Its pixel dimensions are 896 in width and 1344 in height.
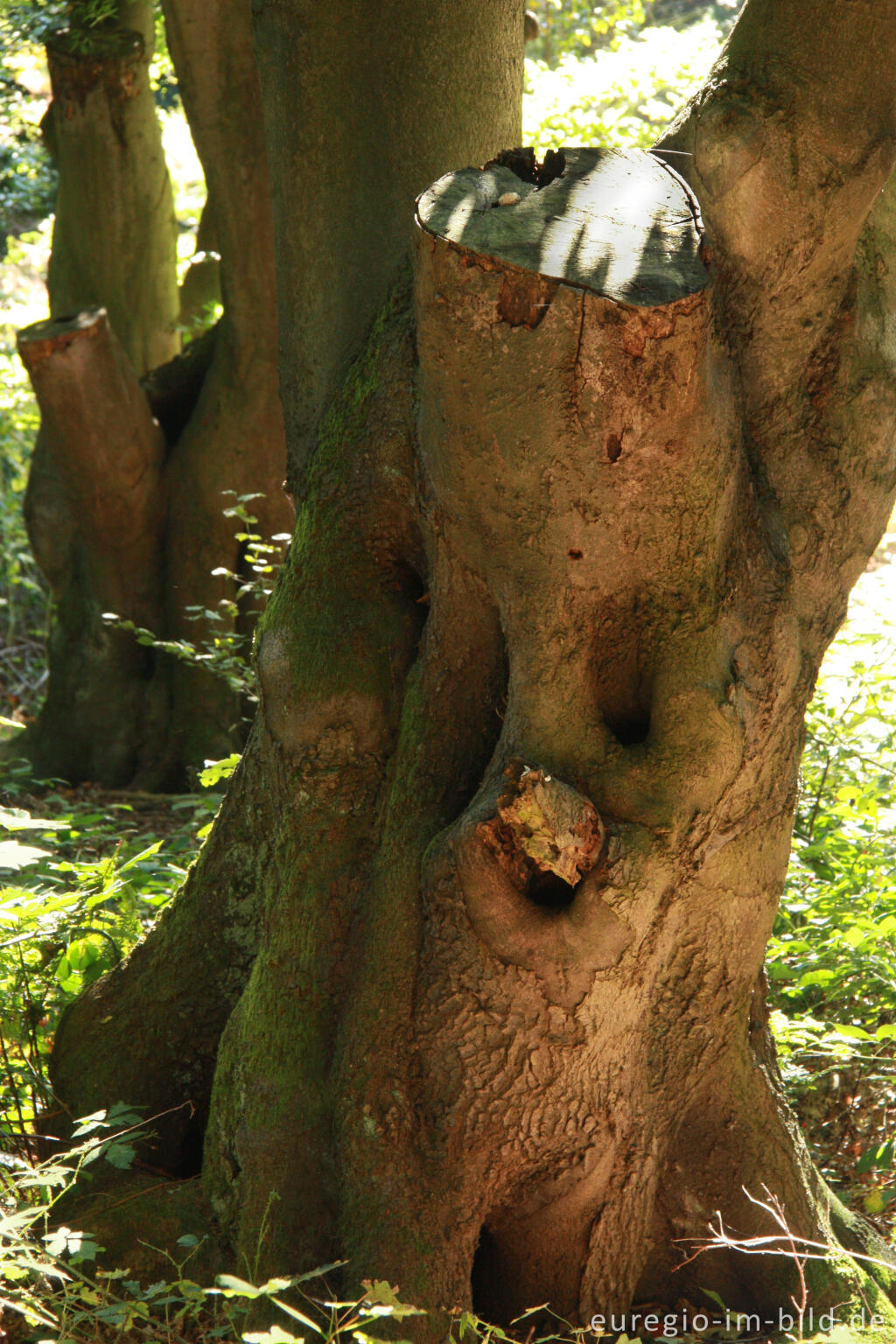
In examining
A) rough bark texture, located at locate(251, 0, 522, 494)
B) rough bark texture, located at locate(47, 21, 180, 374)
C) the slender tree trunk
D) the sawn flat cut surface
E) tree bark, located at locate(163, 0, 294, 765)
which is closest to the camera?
the sawn flat cut surface

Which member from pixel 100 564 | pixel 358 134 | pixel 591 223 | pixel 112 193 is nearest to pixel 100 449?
pixel 100 564

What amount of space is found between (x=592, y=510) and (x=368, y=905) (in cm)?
99

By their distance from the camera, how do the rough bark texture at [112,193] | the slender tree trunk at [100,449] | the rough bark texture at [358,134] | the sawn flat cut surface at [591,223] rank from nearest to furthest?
1. the sawn flat cut surface at [591,223]
2. the rough bark texture at [358,134]
3. the slender tree trunk at [100,449]
4. the rough bark texture at [112,193]

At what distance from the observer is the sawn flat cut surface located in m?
2.09

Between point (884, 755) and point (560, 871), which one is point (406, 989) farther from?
point (884, 755)

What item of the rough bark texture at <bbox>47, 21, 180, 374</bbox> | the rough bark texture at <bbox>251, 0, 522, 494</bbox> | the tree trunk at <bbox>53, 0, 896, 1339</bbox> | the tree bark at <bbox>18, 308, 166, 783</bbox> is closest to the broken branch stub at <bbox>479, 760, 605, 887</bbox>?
the tree trunk at <bbox>53, 0, 896, 1339</bbox>

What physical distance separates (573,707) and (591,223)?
37.0 inches

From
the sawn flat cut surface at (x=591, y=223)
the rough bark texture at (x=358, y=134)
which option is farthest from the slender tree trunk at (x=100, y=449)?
the sawn flat cut surface at (x=591, y=223)

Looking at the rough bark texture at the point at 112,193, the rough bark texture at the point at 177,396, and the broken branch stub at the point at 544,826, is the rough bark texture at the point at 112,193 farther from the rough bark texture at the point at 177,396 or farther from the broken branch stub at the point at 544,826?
the broken branch stub at the point at 544,826

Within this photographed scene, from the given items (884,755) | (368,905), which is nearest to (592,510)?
(368,905)

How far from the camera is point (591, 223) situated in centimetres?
221

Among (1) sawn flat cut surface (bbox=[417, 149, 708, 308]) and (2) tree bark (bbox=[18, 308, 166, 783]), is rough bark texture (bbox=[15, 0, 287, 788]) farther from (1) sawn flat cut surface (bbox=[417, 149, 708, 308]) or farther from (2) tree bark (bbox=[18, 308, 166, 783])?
(1) sawn flat cut surface (bbox=[417, 149, 708, 308])

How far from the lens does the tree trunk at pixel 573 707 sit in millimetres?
2186

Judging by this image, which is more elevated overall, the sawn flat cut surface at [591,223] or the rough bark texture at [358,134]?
the rough bark texture at [358,134]
